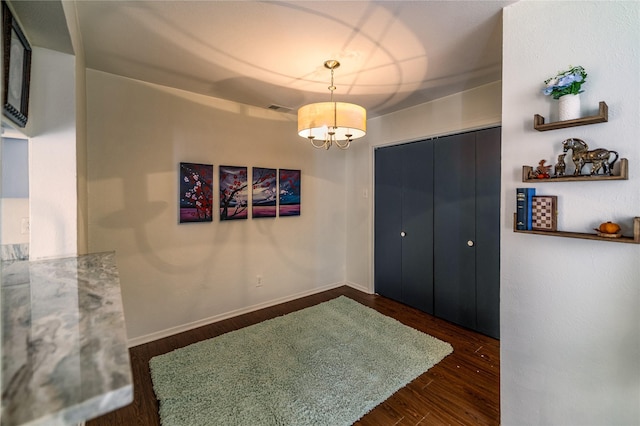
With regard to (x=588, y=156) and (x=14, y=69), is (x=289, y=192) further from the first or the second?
(x=588, y=156)

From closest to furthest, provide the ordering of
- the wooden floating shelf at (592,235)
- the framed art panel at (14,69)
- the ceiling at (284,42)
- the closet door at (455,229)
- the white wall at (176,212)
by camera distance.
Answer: the framed art panel at (14,69) → the wooden floating shelf at (592,235) → the ceiling at (284,42) → the white wall at (176,212) → the closet door at (455,229)

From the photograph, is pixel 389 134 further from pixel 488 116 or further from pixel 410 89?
pixel 488 116

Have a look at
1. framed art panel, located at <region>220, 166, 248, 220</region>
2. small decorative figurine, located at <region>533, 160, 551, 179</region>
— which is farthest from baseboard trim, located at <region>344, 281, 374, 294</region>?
small decorative figurine, located at <region>533, 160, 551, 179</region>

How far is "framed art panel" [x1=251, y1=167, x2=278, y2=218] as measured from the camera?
3266 mm

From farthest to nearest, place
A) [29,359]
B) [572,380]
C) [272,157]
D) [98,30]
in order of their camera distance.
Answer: [272,157] < [98,30] < [572,380] < [29,359]

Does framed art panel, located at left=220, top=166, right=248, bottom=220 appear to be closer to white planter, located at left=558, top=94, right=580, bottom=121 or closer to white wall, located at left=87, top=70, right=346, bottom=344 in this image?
white wall, located at left=87, top=70, right=346, bottom=344

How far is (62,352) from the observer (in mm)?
583

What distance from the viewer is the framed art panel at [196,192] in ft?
9.09

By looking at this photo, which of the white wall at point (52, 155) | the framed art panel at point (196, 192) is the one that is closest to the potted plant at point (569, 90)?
the white wall at point (52, 155)

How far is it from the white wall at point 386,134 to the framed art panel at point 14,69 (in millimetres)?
3216

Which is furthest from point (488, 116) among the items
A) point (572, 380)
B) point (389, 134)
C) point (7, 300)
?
point (7, 300)

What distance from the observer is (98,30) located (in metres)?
1.80

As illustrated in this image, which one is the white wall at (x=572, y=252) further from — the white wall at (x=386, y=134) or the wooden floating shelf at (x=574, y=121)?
the white wall at (x=386, y=134)

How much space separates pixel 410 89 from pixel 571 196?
1.86 metres
